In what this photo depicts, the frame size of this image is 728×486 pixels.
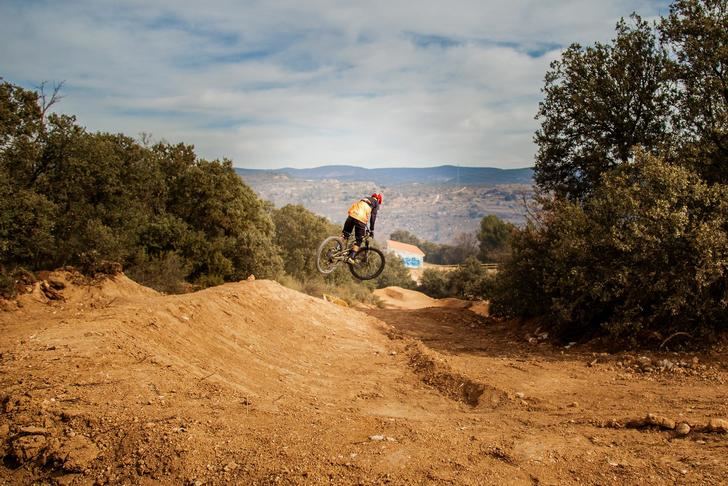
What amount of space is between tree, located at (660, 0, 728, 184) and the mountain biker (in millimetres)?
8069

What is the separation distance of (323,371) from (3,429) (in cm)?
586

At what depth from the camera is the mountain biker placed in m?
12.6

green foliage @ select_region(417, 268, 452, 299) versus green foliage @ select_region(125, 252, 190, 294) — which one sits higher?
green foliage @ select_region(125, 252, 190, 294)

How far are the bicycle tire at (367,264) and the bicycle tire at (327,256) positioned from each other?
1.55ft

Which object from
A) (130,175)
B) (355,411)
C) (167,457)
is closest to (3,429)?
(167,457)

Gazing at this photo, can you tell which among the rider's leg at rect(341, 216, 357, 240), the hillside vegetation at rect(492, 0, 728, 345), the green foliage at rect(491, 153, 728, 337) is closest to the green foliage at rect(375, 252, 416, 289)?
the hillside vegetation at rect(492, 0, 728, 345)

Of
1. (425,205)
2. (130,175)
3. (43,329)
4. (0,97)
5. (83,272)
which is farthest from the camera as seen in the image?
(425,205)

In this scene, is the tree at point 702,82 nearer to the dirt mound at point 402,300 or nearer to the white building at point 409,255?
the dirt mound at point 402,300

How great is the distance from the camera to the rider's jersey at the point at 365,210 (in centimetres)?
1265

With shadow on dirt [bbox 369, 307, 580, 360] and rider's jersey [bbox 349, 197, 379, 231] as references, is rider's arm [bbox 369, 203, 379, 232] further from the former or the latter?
shadow on dirt [bbox 369, 307, 580, 360]

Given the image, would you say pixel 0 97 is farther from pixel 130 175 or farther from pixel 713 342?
pixel 713 342

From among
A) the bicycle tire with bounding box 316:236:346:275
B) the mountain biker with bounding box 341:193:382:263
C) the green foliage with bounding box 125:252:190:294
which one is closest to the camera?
the mountain biker with bounding box 341:193:382:263

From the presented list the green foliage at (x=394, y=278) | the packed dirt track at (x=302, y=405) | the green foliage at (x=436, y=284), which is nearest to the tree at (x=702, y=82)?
the packed dirt track at (x=302, y=405)

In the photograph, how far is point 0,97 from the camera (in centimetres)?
1512
